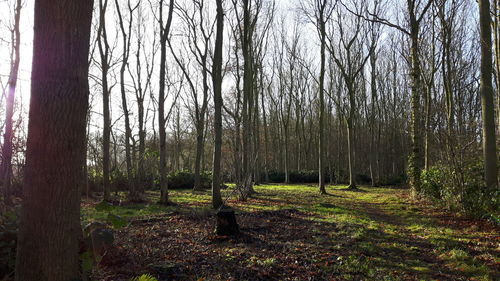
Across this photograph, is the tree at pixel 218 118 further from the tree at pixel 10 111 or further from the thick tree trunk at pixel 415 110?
the thick tree trunk at pixel 415 110

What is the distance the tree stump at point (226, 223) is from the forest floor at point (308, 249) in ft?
0.63

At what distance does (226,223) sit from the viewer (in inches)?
284

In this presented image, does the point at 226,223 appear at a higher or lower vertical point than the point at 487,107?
lower

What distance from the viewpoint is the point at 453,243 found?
250 inches

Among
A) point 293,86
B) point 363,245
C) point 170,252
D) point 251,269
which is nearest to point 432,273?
point 363,245

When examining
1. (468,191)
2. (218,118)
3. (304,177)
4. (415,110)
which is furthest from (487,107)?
(304,177)

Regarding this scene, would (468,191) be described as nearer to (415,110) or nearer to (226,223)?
(415,110)

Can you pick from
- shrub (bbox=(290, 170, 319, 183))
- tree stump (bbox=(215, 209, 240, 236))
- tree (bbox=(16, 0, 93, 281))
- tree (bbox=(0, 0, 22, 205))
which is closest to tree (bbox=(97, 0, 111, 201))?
tree (bbox=(0, 0, 22, 205))

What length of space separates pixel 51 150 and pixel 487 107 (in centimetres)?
1019

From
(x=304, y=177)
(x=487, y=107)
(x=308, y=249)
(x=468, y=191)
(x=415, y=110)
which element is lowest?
(x=308, y=249)

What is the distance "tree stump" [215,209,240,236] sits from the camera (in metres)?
7.18

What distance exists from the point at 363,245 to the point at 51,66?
597 centimetres

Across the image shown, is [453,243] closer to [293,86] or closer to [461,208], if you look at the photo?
[461,208]

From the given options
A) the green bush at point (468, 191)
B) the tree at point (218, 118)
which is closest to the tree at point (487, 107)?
the green bush at point (468, 191)
